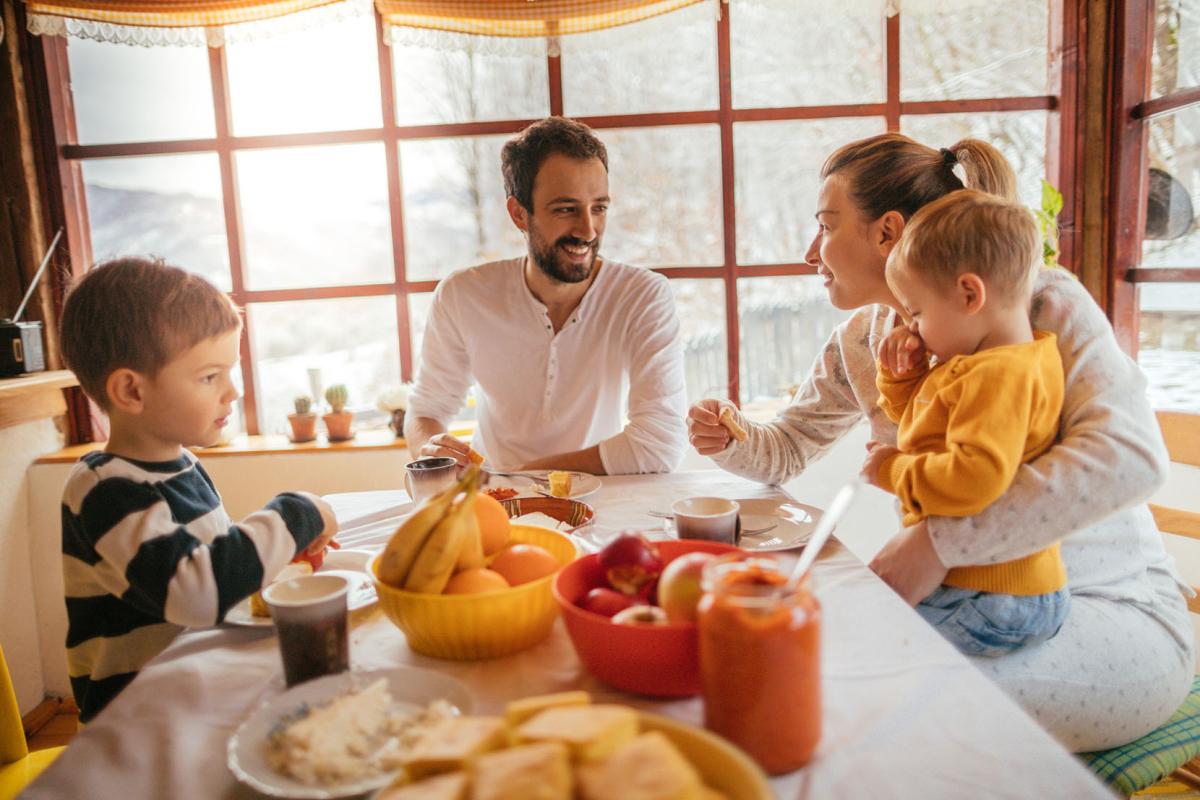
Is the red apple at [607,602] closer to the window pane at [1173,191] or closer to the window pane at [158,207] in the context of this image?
the window pane at [1173,191]

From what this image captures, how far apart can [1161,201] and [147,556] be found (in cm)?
305

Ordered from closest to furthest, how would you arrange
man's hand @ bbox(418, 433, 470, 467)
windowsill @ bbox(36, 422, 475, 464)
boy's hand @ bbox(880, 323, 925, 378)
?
boy's hand @ bbox(880, 323, 925, 378), man's hand @ bbox(418, 433, 470, 467), windowsill @ bbox(36, 422, 475, 464)

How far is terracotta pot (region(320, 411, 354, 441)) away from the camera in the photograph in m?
2.92

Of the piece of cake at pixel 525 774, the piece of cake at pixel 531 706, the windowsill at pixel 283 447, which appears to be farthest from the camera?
the windowsill at pixel 283 447

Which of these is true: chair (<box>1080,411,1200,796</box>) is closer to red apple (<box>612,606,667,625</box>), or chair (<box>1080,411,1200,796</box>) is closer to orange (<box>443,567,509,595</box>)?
red apple (<box>612,606,667,625</box>)

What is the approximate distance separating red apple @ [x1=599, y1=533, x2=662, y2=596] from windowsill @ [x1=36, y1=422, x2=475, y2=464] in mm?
2093

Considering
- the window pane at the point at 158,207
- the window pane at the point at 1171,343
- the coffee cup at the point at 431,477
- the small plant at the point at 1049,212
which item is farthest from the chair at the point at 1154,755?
the window pane at the point at 158,207

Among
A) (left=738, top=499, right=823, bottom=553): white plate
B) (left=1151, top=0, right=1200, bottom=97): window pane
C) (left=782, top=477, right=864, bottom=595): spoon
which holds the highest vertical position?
(left=1151, top=0, right=1200, bottom=97): window pane

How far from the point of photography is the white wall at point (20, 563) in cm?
265

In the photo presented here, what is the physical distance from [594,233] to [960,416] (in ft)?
4.23

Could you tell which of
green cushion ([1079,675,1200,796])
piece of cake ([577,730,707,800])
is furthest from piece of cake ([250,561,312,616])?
green cushion ([1079,675,1200,796])

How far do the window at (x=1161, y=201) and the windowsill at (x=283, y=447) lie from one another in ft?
7.83

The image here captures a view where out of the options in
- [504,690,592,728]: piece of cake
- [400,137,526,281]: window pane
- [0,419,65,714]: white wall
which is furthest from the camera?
[400,137,526,281]: window pane

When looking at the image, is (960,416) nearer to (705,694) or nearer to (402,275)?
(705,694)
